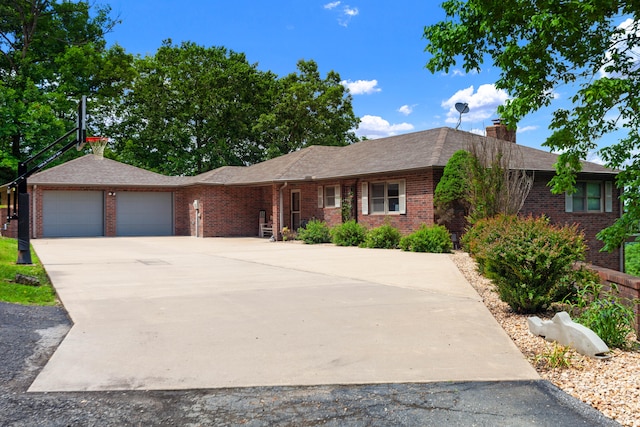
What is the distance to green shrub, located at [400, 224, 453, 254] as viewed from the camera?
1695 centimetres

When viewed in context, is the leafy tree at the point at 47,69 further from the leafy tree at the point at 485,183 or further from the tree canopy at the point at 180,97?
the leafy tree at the point at 485,183

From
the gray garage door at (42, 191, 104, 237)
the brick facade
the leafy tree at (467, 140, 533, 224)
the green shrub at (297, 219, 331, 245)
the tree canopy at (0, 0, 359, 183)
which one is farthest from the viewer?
the tree canopy at (0, 0, 359, 183)

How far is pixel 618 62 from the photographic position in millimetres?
8180

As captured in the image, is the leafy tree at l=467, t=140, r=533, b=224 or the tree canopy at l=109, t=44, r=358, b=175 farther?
the tree canopy at l=109, t=44, r=358, b=175

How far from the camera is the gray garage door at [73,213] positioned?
2727cm

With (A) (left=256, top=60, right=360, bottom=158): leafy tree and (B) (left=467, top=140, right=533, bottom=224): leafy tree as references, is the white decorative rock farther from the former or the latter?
(A) (left=256, top=60, right=360, bottom=158): leafy tree

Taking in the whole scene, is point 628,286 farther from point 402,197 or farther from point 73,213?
point 73,213

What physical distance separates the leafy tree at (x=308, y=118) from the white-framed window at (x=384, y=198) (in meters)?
19.4

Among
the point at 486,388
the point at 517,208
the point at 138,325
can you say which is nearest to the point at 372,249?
the point at 517,208

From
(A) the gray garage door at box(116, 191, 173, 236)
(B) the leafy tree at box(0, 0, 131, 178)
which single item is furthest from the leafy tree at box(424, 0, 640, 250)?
(B) the leafy tree at box(0, 0, 131, 178)

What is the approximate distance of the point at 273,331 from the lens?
6.44m

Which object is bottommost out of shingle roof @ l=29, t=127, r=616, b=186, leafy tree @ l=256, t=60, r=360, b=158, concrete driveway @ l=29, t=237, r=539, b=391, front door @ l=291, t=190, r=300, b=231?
concrete driveway @ l=29, t=237, r=539, b=391

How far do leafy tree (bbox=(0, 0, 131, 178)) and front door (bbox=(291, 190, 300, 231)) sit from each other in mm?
16639

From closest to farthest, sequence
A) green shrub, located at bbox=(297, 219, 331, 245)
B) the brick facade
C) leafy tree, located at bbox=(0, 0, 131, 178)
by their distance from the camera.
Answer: the brick facade, green shrub, located at bbox=(297, 219, 331, 245), leafy tree, located at bbox=(0, 0, 131, 178)
